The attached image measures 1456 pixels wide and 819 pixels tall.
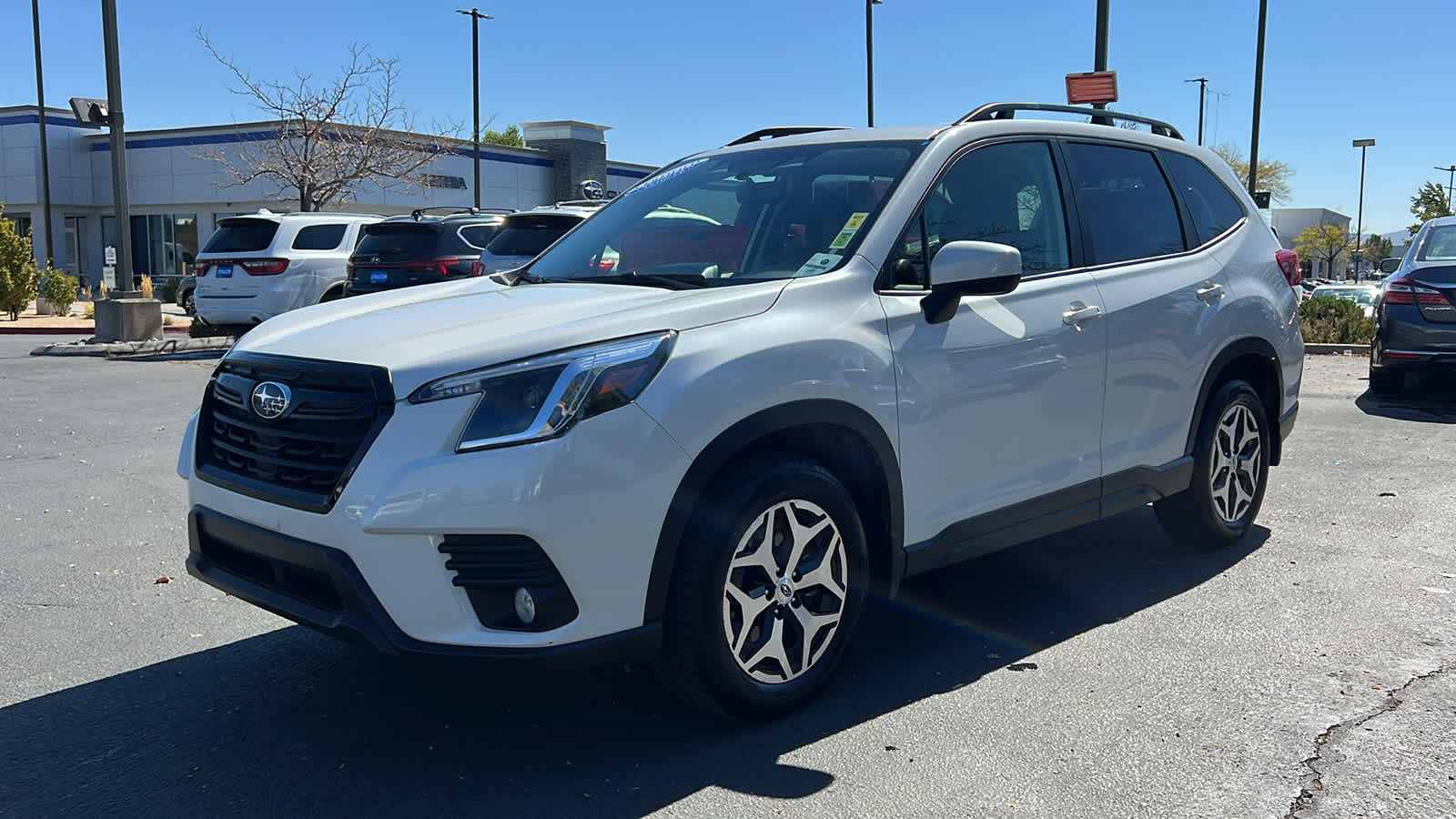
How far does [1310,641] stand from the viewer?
442 cm

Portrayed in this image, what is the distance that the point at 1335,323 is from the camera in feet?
55.1

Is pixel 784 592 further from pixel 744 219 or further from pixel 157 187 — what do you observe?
pixel 157 187

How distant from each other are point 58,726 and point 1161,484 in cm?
406

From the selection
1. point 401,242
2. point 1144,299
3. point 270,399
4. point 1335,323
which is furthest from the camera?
point 1335,323

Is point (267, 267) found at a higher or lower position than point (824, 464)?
higher

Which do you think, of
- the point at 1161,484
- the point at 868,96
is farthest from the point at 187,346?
the point at 868,96

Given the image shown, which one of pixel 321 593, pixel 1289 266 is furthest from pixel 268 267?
pixel 321 593

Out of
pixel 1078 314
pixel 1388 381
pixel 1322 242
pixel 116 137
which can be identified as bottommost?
pixel 1388 381

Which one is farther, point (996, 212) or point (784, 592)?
point (996, 212)

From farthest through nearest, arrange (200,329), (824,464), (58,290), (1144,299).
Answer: (58,290)
(200,329)
(1144,299)
(824,464)

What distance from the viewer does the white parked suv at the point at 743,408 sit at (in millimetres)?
3127

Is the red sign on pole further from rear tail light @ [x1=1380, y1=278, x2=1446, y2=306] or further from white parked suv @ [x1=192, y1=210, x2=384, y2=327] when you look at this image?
white parked suv @ [x1=192, y1=210, x2=384, y2=327]

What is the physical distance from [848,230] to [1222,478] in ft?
8.16

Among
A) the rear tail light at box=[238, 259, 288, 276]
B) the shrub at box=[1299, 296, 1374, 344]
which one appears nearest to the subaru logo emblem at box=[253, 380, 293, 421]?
the rear tail light at box=[238, 259, 288, 276]
